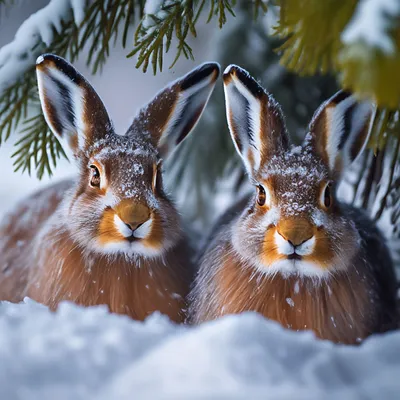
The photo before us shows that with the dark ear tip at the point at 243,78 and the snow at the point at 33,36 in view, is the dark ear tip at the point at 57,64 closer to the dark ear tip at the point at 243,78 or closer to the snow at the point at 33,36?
the snow at the point at 33,36

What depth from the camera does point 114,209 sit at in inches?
104

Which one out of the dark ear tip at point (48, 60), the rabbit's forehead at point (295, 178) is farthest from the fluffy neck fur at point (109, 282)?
the dark ear tip at point (48, 60)

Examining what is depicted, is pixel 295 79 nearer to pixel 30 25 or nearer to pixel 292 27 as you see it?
pixel 30 25

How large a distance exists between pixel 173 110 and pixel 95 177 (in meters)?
0.51

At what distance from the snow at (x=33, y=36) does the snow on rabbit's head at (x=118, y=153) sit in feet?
1.00

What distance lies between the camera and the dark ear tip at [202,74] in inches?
115

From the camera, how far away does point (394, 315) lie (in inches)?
124

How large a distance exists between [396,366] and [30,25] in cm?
228

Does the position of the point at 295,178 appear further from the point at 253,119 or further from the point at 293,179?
the point at 253,119

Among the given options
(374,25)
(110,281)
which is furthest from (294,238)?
(374,25)

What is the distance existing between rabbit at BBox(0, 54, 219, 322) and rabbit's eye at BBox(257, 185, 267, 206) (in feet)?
1.39

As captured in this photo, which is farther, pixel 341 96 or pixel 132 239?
pixel 341 96

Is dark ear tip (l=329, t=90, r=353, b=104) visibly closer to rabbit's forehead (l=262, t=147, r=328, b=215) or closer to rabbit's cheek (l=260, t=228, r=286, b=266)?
rabbit's forehead (l=262, t=147, r=328, b=215)

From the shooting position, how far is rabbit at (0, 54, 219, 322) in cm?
271
